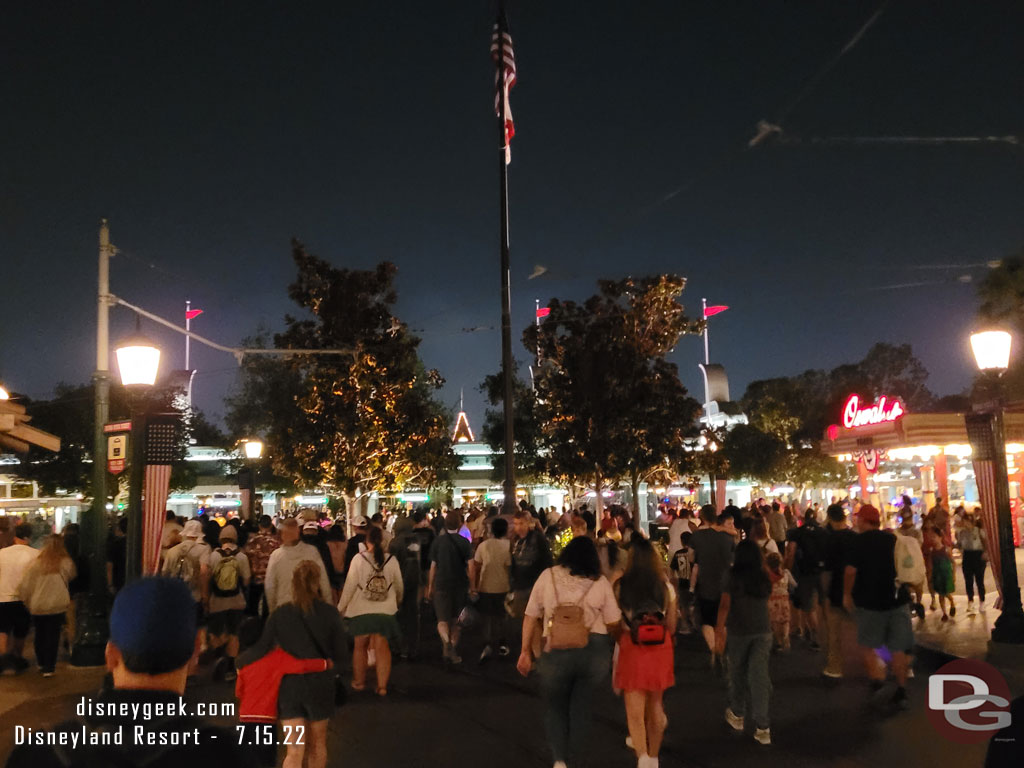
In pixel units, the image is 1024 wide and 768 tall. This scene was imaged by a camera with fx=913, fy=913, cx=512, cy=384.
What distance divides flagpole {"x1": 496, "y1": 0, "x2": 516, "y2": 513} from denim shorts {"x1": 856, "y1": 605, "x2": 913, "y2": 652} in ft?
32.5

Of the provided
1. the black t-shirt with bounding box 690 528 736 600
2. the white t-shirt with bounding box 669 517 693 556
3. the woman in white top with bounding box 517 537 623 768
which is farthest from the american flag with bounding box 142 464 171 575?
the white t-shirt with bounding box 669 517 693 556

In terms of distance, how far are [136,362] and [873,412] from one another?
66.6ft

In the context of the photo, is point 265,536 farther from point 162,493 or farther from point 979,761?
point 979,761

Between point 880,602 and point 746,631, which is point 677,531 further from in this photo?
point 746,631

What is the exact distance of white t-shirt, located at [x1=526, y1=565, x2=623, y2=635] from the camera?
20.5 ft

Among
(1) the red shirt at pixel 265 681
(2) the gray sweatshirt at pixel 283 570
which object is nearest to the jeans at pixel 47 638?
(2) the gray sweatshirt at pixel 283 570

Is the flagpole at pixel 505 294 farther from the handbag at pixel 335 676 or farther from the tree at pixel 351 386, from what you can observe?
the handbag at pixel 335 676

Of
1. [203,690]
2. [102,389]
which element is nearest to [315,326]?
[102,389]

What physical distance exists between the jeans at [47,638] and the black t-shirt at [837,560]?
9.03 m

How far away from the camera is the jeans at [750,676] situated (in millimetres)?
7367

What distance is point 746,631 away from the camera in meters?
7.63

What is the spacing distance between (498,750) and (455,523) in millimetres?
4703

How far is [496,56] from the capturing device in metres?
19.6

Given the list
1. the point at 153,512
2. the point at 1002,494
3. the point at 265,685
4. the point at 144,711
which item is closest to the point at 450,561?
the point at 153,512
